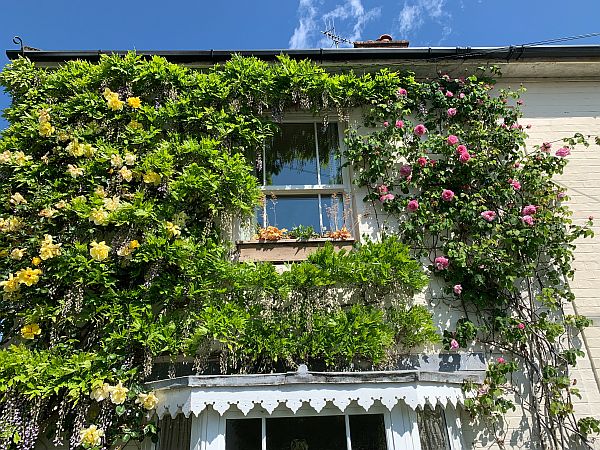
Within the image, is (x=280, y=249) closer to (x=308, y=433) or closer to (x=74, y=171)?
(x=308, y=433)

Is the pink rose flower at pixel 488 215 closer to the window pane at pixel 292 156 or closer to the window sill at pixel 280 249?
the window sill at pixel 280 249

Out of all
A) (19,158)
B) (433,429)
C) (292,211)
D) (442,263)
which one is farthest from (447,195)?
(19,158)

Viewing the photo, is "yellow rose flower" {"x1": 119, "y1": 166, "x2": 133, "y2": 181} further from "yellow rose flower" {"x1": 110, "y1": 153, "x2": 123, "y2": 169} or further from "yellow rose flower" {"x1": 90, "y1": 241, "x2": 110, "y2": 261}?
"yellow rose flower" {"x1": 90, "y1": 241, "x2": 110, "y2": 261}

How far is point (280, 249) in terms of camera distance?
5453mm

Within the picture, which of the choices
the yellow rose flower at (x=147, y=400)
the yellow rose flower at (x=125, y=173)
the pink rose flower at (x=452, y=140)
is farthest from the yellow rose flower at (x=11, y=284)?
the pink rose flower at (x=452, y=140)

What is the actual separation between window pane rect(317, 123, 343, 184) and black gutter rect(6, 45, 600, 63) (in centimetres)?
103

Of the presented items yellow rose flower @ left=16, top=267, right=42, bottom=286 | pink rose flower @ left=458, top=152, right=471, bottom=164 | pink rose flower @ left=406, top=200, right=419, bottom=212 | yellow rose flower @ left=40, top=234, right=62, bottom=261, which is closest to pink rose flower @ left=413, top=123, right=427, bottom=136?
pink rose flower @ left=458, top=152, right=471, bottom=164

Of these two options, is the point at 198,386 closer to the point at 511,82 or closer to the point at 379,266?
the point at 379,266

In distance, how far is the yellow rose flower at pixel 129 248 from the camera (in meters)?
4.85

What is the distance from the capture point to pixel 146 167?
539 cm

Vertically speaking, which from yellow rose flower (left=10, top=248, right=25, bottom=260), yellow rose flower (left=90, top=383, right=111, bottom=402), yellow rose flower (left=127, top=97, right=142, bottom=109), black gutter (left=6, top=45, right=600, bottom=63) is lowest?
yellow rose flower (left=90, top=383, right=111, bottom=402)

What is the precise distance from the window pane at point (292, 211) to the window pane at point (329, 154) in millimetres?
371

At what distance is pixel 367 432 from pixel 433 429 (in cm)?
78

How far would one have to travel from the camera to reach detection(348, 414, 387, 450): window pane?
4246 millimetres
